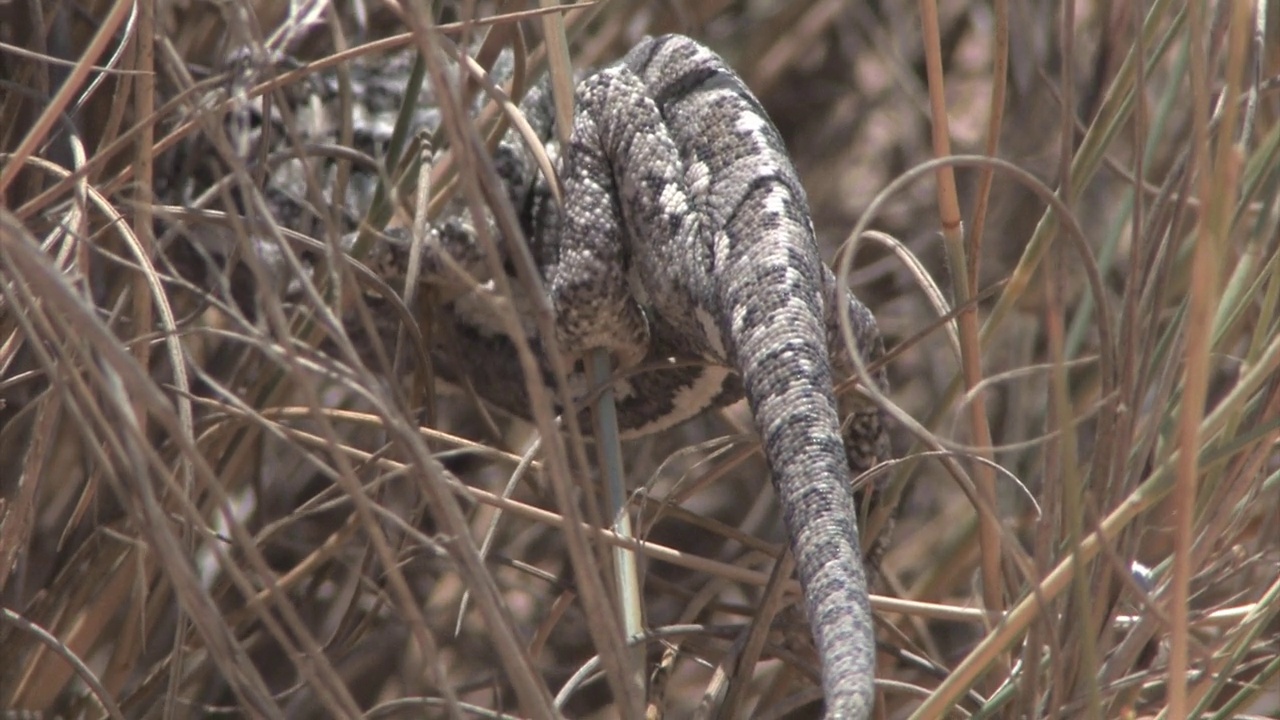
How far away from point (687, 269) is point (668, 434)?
1.77 meters

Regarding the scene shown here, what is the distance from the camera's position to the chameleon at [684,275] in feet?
4.64

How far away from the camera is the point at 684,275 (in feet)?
5.96

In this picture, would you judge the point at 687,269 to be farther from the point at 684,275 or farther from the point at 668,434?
the point at 668,434

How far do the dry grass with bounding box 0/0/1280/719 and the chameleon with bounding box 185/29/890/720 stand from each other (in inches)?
4.5

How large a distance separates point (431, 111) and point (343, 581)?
99cm

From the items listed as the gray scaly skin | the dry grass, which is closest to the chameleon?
the gray scaly skin

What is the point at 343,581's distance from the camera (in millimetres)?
2938

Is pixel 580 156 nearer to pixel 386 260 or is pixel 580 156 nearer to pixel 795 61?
pixel 386 260


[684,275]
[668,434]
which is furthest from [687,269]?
[668,434]

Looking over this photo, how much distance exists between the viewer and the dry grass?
1075mm

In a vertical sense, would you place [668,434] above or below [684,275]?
below

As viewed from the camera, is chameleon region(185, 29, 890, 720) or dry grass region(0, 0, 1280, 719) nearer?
dry grass region(0, 0, 1280, 719)

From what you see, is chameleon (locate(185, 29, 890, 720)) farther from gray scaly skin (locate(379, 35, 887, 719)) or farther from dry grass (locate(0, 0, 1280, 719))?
dry grass (locate(0, 0, 1280, 719))

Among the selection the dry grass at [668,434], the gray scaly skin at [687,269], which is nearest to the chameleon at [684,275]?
the gray scaly skin at [687,269]
